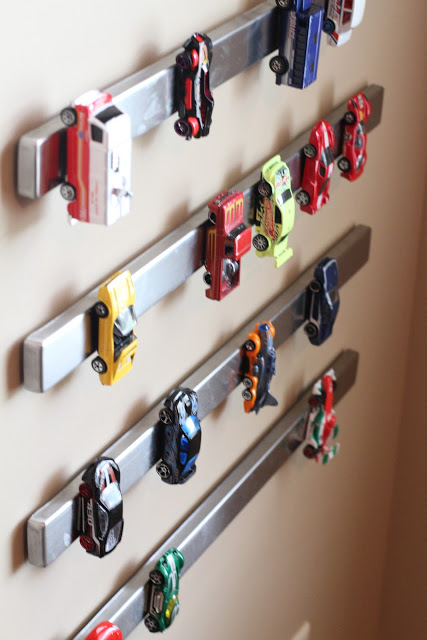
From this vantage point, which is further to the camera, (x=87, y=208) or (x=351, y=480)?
(x=351, y=480)

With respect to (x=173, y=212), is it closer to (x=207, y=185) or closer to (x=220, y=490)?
(x=207, y=185)

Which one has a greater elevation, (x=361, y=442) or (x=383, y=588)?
(x=361, y=442)

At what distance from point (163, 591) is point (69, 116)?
52 cm

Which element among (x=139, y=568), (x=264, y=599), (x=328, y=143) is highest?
(x=328, y=143)

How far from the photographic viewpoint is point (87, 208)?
0.79 metres

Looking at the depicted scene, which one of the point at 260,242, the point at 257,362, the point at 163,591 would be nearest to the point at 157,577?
the point at 163,591

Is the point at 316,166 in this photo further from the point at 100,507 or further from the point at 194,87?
the point at 100,507

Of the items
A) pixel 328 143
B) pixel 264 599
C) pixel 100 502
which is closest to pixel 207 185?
pixel 328 143

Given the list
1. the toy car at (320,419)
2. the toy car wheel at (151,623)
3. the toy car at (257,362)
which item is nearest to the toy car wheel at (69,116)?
the toy car at (257,362)

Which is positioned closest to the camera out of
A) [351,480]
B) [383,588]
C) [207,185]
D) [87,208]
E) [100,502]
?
[87,208]

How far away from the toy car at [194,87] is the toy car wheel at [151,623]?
50 centimetres

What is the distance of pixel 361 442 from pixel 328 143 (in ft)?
2.26

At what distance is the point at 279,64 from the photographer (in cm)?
105

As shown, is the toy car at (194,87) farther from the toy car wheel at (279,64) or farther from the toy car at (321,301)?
the toy car at (321,301)
